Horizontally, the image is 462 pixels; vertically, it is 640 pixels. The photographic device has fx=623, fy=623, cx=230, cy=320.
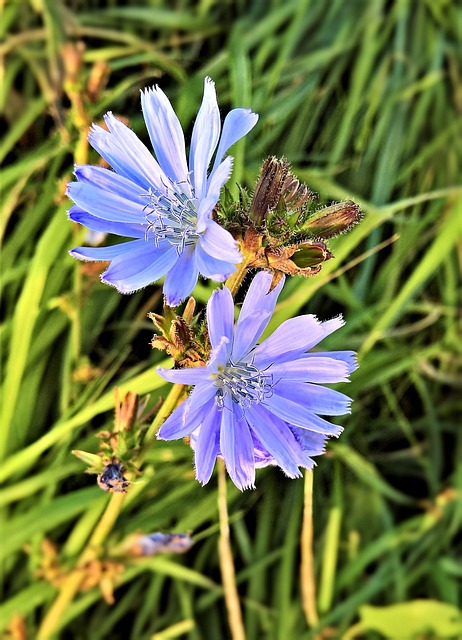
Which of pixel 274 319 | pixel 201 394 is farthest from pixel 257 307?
pixel 274 319

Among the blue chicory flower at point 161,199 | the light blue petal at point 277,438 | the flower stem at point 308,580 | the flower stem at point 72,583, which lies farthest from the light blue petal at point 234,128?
the flower stem at point 308,580

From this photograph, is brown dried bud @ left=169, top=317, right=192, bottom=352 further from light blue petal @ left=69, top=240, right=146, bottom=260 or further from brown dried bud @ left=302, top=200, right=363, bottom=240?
brown dried bud @ left=302, top=200, right=363, bottom=240

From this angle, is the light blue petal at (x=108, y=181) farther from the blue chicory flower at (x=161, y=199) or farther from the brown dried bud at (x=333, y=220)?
the brown dried bud at (x=333, y=220)

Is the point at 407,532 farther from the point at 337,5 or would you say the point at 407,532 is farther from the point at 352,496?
the point at 337,5

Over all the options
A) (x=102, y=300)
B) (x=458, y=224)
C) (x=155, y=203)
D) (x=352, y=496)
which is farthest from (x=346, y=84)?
(x=155, y=203)

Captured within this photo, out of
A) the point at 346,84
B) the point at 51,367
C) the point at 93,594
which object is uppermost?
the point at 346,84

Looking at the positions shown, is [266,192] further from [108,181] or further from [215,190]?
[108,181]

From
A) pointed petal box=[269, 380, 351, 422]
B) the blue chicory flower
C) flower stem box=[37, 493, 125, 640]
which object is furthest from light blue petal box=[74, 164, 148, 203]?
flower stem box=[37, 493, 125, 640]
